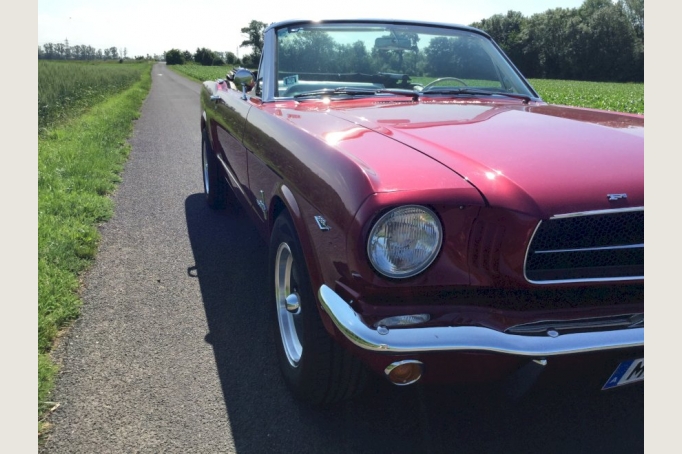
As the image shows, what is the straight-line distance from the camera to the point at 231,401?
7.62 feet

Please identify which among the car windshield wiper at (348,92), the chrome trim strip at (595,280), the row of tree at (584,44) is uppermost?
the row of tree at (584,44)

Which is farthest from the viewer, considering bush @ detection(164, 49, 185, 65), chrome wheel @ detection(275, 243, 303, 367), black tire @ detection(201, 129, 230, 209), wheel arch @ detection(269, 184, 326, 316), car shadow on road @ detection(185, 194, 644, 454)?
bush @ detection(164, 49, 185, 65)

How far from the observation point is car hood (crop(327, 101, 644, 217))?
1.70 m

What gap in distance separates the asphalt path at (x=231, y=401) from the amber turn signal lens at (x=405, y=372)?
39cm

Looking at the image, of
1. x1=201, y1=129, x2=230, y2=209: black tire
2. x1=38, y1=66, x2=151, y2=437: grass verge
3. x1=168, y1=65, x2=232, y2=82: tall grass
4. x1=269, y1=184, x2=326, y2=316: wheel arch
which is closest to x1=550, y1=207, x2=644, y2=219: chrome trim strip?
x1=269, y1=184, x2=326, y2=316: wheel arch

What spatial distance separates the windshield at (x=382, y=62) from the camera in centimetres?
Answer: 329

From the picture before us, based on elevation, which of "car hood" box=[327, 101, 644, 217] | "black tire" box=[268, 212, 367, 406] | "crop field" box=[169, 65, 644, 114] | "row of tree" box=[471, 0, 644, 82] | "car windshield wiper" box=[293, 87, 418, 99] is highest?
"row of tree" box=[471, 0, 644, 82]

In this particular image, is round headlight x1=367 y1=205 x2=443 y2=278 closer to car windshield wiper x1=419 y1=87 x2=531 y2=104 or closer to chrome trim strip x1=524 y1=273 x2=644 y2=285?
chrome trim strip x1=524 y1=273 x2=644 y2=285

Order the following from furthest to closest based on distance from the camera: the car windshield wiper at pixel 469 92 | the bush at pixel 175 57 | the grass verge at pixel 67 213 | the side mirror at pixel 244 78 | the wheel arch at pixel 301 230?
the bush at pixel 175 57
the side mirror at pixel 244 78
the car windshield wiper at pixel 469 92
the grass verge at pixel 67 213
the wheel arch at pixel 301 230

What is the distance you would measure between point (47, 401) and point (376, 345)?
4.93 feet

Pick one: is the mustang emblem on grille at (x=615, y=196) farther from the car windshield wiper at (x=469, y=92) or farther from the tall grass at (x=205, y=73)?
the tall grass at (x=205, y=73)

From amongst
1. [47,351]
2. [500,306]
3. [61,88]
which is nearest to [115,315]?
[47,351]

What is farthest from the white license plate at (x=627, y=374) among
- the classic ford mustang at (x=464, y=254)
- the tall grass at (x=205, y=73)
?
the tall grass at (x=205, y=73)

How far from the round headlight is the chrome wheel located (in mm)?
671
